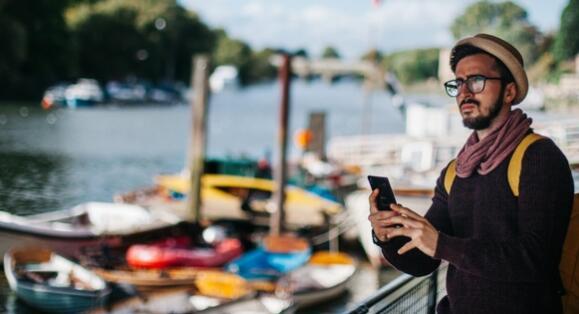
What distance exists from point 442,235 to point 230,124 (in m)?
53.4

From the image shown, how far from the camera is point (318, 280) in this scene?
12.4m

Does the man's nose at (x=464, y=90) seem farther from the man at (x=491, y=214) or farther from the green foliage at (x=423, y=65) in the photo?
the green foliage at (x=423, y=65)

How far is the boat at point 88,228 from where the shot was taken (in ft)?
42.3

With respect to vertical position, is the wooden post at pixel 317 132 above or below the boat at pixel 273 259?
above

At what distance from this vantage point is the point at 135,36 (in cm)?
6606

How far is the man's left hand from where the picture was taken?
6.15 ft

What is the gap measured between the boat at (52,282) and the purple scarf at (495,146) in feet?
29.4

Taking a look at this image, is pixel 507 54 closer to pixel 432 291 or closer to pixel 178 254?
pixel 432 291

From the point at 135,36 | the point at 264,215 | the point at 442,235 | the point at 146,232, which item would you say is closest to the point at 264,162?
the point at 264,215

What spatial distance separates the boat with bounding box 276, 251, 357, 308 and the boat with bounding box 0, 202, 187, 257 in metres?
2.85

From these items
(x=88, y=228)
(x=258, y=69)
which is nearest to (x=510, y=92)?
(x=88, y=228)

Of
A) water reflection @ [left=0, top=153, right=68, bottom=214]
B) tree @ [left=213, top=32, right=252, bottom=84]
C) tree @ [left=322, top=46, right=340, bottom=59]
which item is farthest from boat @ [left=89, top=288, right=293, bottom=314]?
tree @ [left=213, top=32, right=252, bottom=84]

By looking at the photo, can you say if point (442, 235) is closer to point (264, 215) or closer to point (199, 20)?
point (264, 215)

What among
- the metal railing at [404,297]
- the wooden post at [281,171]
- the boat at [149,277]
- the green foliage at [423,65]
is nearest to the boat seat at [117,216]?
the wooden post at [281,171]
